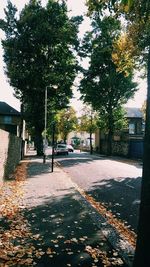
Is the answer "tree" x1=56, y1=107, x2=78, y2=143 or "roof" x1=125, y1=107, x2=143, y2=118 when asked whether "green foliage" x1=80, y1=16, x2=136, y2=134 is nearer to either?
"roof" x1=125, y1=107, x2=143, y2=118

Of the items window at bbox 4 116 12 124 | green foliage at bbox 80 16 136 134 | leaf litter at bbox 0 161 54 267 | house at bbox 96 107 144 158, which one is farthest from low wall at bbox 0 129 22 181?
window at bbox 4 116 12 124

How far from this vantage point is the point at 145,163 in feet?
18.5

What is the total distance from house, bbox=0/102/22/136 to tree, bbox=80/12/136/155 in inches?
648

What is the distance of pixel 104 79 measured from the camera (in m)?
45.8

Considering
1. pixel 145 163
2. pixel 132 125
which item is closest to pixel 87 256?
pixel 145 163

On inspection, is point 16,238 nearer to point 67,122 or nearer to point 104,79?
point 104,79

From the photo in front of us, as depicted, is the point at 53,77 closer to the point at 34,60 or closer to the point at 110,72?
the point at 34,60

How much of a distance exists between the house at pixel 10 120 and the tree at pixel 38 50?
52.1 feet

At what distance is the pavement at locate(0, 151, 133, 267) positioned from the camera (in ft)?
20.9

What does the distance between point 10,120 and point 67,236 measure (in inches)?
2130

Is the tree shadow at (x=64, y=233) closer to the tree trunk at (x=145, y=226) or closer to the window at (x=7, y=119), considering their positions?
the tree trunk at (x=145, y=226)

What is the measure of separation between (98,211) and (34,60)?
3321cm

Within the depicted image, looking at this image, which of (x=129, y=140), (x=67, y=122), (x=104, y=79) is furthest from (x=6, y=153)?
(x=67, y=122)

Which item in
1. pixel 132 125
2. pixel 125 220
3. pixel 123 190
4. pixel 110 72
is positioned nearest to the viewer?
pixel 125 220
